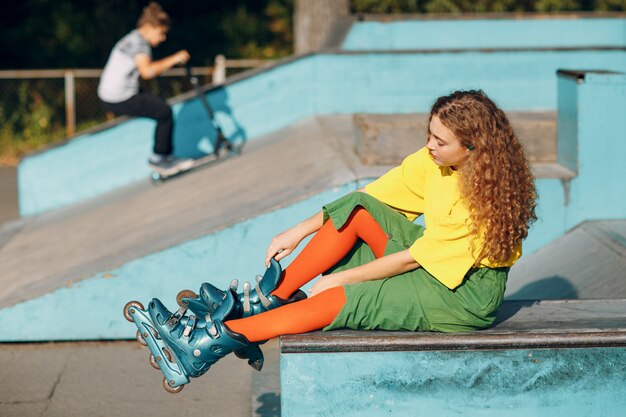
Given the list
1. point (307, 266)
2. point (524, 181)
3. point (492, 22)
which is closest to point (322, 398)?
point (307, 266)

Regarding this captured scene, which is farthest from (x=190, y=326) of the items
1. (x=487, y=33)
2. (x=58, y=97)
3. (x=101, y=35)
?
(x=101, y=35)

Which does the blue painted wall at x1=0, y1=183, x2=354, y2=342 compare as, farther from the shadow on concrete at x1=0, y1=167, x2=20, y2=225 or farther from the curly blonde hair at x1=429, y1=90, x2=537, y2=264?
the shadow on concrete at x1=0, y1=167, x2=20, y2=225

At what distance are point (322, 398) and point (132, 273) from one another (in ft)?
7.71

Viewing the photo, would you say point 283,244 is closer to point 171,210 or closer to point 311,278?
point 311,278

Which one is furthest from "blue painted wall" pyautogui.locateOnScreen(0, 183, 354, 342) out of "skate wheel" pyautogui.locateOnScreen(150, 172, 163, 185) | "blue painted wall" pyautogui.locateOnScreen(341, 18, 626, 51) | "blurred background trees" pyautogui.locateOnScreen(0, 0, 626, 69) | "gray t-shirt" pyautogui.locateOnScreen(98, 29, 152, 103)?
"blurred background trees" pyautogui.locateOnScreen(0, 0, 626, 69)

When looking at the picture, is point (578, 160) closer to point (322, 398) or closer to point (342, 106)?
point (322, 398)

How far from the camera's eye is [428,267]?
13.0ft

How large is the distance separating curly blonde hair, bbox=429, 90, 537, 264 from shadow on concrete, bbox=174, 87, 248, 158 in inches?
235

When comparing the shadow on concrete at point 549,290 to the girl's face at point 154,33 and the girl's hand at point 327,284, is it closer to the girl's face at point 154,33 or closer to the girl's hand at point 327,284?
the girl's hand at point 327,284

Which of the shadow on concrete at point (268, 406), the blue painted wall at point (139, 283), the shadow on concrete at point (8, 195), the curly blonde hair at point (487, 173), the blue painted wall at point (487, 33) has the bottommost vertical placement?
the shadow on concrete at point (8, 195)

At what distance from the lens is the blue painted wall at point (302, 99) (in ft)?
31.6

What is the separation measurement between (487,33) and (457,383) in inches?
344

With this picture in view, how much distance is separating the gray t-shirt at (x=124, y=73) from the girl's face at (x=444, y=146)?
561 centimetres

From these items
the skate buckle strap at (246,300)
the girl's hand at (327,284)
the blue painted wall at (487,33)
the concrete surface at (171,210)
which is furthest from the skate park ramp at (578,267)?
the blue painted wall at (487,33)
